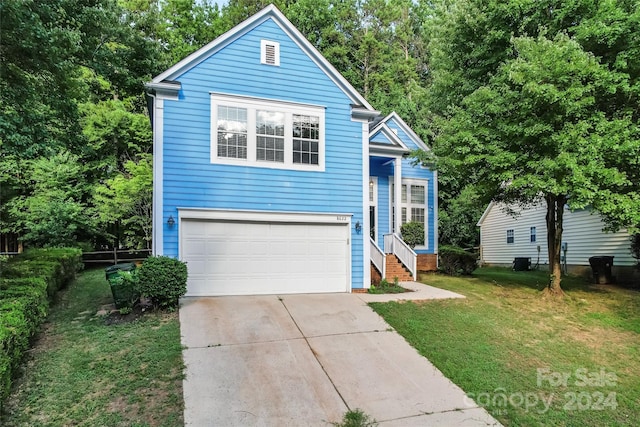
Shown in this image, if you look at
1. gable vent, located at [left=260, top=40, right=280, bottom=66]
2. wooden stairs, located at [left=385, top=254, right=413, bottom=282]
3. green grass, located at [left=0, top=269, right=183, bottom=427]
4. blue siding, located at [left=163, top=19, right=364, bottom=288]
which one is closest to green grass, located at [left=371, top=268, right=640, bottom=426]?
wooden stairs, located at [left=385, top=254, right=413, bottom=282]

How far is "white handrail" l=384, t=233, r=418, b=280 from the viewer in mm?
12922

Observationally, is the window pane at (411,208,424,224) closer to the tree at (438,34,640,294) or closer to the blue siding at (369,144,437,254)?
the blue siding at (369,144,437,254)

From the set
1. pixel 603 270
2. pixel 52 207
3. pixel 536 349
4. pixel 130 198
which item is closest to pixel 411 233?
pixel 603 270

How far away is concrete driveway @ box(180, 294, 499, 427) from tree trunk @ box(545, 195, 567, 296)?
Result: 5359 millimetres

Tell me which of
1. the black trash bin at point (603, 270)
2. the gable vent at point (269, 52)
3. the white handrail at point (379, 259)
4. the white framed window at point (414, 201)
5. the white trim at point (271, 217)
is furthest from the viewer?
the white framed window at point (414, 201)

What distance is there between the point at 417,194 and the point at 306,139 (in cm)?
691

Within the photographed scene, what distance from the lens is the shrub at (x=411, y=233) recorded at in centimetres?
1420

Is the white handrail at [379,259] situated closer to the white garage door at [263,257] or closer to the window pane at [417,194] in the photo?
the white garage door at [263,257]

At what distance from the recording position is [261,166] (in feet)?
33.1

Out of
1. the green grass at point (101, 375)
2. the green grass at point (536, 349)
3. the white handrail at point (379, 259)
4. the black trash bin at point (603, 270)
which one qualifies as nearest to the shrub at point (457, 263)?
the green grass at point (536, 349)

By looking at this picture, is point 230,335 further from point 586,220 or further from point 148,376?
point 586,220

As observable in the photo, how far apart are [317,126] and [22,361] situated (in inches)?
318

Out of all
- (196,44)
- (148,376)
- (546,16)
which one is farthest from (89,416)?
(196,44)

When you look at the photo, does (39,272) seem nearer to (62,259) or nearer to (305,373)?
(62,259)
